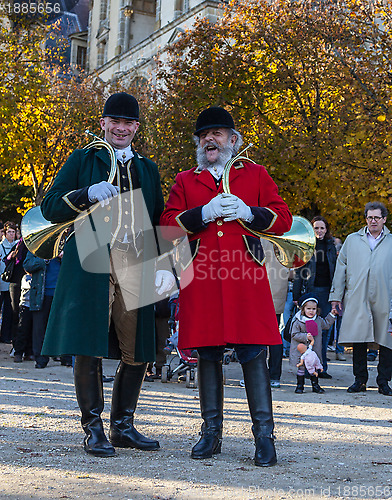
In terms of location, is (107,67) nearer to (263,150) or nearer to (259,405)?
(263,150)

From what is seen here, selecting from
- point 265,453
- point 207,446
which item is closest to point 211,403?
point 207,446

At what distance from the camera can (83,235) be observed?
5.00 meters

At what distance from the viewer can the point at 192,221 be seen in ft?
16.4

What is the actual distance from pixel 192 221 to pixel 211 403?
45.5 inches

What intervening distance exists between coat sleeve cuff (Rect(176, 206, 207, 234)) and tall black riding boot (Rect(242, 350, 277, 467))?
2.90 feet

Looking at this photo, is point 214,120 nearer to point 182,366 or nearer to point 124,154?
point 124,154

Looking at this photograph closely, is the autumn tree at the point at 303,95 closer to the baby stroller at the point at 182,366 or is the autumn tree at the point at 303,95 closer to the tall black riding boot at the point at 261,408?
the baby stroller at the point at 182,366

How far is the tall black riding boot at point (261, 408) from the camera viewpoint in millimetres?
4691

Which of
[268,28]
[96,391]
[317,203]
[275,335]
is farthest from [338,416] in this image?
[268,28]

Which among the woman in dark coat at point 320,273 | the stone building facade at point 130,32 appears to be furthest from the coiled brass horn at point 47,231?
the stone building facade at point 130,32

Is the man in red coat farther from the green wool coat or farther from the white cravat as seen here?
the white cravat

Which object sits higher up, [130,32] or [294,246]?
[130,32]

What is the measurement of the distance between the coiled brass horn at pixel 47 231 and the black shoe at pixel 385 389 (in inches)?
193

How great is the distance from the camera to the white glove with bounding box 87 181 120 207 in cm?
475
